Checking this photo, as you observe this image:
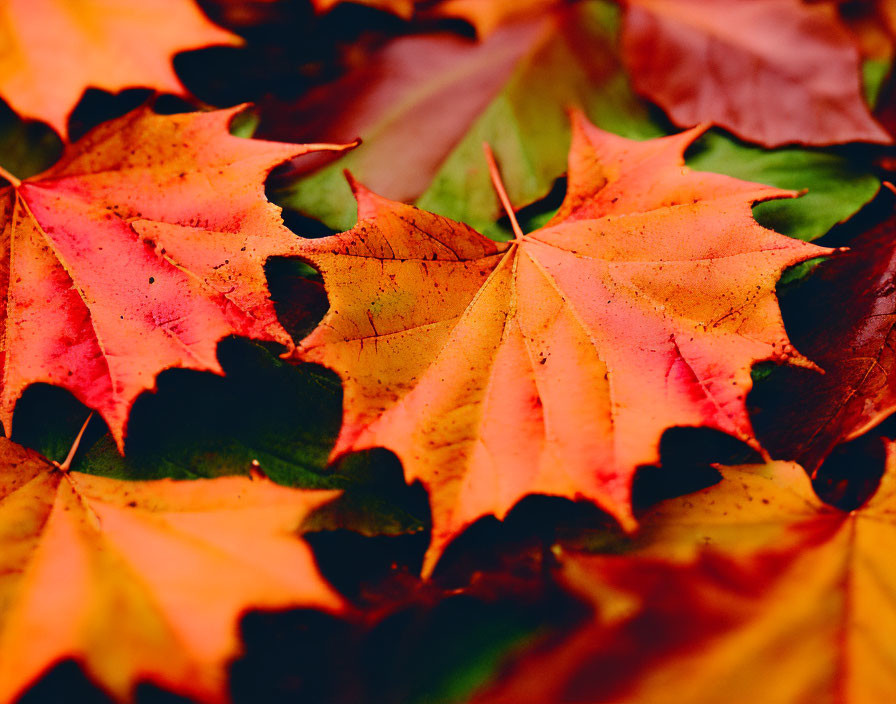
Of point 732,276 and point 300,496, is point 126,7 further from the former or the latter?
point 732,276

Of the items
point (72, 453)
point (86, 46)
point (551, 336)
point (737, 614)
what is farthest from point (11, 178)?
point (737, 614)

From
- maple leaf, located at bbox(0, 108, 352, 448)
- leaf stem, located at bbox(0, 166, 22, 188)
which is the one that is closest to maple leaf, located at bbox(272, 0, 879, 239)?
maple leaf, located at bbox(0, 108, 352, 448)

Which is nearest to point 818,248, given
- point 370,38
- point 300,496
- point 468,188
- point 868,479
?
point 868,479

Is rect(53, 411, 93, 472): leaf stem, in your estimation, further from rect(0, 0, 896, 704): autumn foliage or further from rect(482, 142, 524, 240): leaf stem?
rect(482, 142, 524, 240): leaf stem

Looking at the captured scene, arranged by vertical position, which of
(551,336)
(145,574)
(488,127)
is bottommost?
(145,574)

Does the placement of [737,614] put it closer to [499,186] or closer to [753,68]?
[499,186]

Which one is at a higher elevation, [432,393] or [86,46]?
[86,46]
